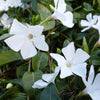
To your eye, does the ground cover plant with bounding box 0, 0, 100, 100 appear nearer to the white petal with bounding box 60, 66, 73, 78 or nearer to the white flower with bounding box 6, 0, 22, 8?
the white petal with bounding box 60, 66, 73, 78

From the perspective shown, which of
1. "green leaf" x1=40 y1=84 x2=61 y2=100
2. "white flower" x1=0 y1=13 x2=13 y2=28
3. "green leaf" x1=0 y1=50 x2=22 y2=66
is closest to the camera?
"green leaf" x1=40 y1=84 x2=61 y2=100

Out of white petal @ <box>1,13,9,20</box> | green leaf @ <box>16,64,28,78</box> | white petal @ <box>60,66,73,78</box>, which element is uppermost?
white petal @ <box>1,13,9,20</box>

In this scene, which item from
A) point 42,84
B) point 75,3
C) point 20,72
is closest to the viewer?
point 42,84

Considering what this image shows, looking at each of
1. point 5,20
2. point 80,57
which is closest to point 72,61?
point 80,57

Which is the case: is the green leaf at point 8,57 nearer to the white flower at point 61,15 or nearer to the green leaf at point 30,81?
the green leaf at point 30,81

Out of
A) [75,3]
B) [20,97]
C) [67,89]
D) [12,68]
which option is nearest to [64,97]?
[67,89]

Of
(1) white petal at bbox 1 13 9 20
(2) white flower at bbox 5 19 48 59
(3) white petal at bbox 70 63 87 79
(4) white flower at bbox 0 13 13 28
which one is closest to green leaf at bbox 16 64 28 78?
(2) white flower at bbox 5 19 48 59

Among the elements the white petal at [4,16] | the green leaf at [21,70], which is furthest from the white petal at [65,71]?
the white petal at [4,16]

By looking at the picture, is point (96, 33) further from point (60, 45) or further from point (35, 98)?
point (35, 98)
